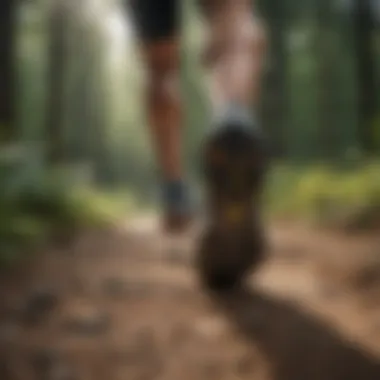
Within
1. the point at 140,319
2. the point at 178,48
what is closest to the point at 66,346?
the point at 140,319

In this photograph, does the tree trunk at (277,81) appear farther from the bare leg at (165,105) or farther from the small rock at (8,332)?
the small rock at (8,332)

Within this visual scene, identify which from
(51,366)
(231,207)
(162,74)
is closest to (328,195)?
(231,207)

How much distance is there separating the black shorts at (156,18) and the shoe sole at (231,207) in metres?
0.12

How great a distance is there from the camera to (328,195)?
0.76 meters

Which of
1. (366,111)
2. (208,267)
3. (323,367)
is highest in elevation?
(366,111)

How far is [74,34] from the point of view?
77cm

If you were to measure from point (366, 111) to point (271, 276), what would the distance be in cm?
19

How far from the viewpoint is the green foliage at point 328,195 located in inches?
29.4

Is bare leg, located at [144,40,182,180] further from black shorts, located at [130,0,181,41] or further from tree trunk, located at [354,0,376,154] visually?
tree trunk, located at [354,0,376,154]

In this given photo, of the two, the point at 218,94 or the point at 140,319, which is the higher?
the point at 218,94

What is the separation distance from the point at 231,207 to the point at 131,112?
0.14m

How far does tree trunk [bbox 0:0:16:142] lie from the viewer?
29.7 inches

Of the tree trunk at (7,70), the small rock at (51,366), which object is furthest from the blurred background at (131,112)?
the small rock at (51,366)

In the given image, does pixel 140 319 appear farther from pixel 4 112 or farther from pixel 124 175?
pixel 4 112
